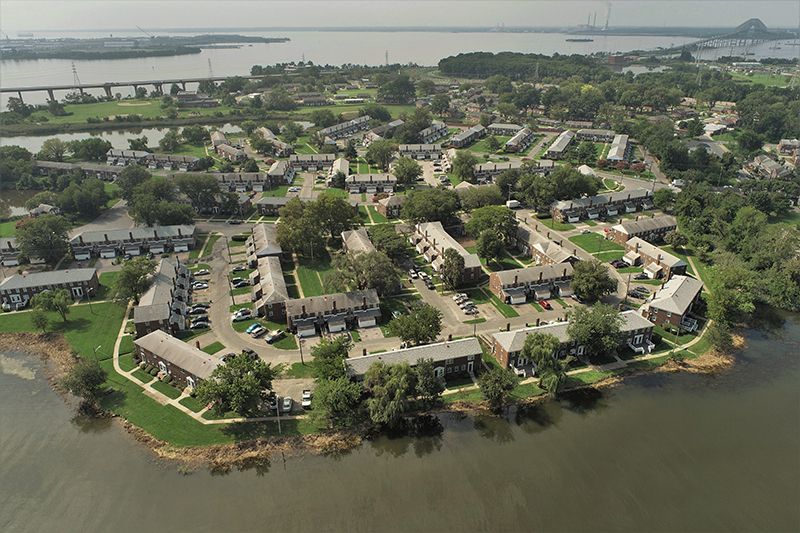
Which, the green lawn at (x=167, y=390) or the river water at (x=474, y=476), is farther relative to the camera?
the green lawn at (x=167, y=390)

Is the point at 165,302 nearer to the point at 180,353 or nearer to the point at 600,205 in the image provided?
the point at 180,353

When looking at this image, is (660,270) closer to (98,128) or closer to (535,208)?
(535,208)

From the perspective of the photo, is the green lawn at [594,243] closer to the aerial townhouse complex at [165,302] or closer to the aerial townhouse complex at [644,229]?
the aerial townhouse complex at [644,229]

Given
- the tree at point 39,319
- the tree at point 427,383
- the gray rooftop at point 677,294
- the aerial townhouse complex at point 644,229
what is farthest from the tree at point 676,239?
the tree at point 39,319

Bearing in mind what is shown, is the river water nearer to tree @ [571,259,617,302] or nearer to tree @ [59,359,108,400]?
tree @ [59,359,108,400]

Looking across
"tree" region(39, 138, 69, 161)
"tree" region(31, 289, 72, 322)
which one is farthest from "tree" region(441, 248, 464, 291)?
"tree" region(39, 138, 69, 161)

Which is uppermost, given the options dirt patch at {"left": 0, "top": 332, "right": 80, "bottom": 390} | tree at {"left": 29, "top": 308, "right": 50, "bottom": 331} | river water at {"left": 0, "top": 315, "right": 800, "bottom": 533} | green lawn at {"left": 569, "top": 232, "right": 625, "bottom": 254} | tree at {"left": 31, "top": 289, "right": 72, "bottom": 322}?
tree at {"left": 31, "top": 289, "right": 72, "bottom": 322}

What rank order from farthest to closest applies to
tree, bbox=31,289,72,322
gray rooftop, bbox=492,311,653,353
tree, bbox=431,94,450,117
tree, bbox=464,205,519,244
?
tree, bbox=431,94,450,117, tree, bbox=464,205,519,244, tree, bbox=31,289,72,322, gray rooftop, bbox=492,311,653,353
